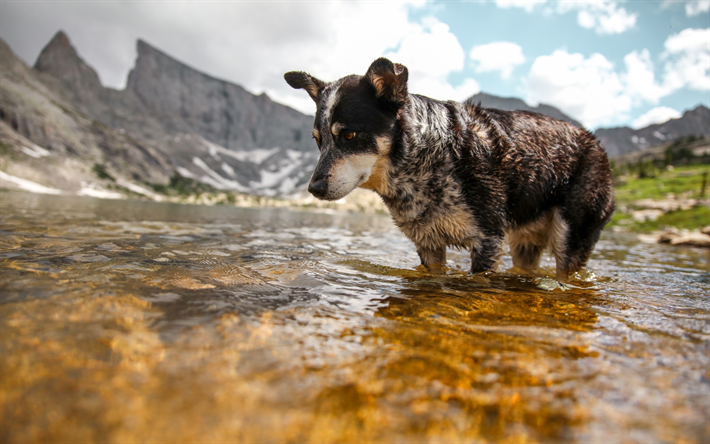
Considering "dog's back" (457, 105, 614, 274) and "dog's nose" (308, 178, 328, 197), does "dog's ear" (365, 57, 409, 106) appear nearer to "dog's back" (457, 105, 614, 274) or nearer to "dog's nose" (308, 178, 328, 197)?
"dog's back" (457, 105, 614, 274)

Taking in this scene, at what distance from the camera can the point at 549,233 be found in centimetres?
770

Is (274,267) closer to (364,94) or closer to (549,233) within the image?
(364,94)

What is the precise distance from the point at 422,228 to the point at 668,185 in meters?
87.6

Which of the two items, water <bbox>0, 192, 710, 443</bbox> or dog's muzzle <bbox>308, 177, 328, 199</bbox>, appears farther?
Answer: dog's muzzle <bbox>308, 177, 328, 199</bbox>

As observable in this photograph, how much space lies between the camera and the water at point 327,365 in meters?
1.79

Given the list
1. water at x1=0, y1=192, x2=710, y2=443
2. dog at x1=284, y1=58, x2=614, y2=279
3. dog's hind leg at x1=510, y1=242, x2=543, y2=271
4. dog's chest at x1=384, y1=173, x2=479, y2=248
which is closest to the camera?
water at x1=0, y1=192, x2=710, y2=443

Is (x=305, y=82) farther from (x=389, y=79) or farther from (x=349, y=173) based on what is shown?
(x=349, y=173)

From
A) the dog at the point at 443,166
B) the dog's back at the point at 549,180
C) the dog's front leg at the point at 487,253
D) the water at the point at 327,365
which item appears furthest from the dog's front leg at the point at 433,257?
the water at the point at 327,365

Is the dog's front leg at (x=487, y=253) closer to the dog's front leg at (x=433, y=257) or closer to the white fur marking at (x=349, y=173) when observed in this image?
the dog's front leg at (x=433, y=257)

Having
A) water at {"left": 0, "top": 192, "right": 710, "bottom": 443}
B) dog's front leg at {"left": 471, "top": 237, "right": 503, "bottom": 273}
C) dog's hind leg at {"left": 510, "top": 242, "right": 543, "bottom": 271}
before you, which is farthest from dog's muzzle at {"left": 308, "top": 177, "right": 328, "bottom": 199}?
dog's hind leg at {"left": 510, "top": 242, "right": 543, "bottom": 271}

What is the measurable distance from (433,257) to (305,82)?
4538mm

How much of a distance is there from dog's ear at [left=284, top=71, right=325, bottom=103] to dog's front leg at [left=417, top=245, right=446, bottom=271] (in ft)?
13.1

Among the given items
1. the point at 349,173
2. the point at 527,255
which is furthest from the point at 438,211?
the point at 527,255

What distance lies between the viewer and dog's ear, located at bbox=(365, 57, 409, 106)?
5927 mm
